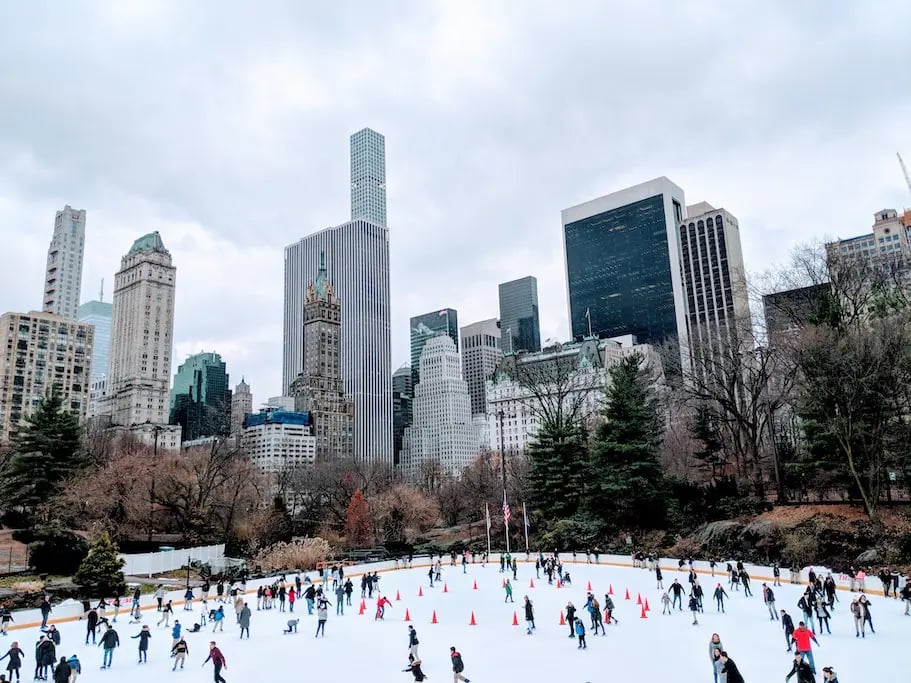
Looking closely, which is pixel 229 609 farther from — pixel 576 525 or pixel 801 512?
pixel 801 512

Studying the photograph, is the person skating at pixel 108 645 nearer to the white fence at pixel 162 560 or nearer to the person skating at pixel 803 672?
the person skating at pixel 803 672

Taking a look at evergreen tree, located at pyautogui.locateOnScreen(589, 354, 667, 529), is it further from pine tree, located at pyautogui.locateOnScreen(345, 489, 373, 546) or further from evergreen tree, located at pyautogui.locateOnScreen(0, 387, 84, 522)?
evergreen tree, located at pyautogui.locateOnScreen(0, 387, 84, 522)

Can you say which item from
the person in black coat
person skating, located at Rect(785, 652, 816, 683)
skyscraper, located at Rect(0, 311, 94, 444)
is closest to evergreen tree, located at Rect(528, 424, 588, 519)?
person skating, located at Rect(785, 652, 816, 683)

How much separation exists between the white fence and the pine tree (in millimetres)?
14697

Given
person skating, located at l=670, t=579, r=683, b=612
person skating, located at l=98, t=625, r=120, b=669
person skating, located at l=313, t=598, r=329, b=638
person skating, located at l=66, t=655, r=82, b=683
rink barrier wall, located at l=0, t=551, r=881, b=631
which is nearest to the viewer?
person skating, located at l=66, t=655, r=82, b=683

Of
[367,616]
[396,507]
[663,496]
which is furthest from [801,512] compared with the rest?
[396,507]

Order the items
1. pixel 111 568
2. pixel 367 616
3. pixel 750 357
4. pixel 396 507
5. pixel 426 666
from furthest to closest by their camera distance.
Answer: pixel 396 507 < pixel 750 357 < pixel 111 568 < pixel 367 616 < pixel 426 666

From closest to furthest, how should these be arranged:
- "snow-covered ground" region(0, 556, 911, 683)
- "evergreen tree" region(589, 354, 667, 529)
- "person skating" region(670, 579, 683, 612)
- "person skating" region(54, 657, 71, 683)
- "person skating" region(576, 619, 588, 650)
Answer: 1. "person skating" region(54, 657, 71, 683)
2. "snow-covered ground" region(0, 556, 911, 683)
3. "person skating" region(576, 619, 588, 650)
4. "person skating" region(670, 579, 683, 612)
5. "evergreen tree" region(589, 354, 667, 529)

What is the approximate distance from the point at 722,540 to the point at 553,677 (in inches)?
1047

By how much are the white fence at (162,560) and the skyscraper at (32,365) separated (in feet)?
394

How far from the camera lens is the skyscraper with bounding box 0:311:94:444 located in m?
148

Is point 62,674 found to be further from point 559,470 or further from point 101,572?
point 559,470

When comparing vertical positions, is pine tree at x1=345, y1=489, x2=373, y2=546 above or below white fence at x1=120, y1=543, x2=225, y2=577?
above

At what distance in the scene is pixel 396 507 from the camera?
204 ft
